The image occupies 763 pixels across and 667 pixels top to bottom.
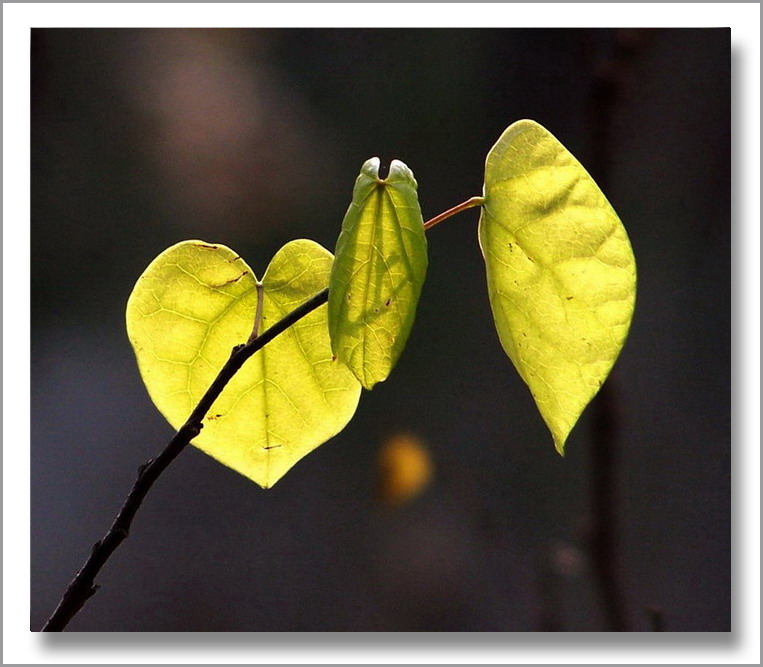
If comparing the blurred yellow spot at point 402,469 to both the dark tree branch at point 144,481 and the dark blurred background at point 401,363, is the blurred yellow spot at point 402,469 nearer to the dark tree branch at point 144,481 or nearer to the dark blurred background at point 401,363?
the dark blurred background at point 401,363

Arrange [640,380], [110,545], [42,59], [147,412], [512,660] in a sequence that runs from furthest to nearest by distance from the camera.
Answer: [640,380]
[147,412]
[42,59]
[512,660]
[110,545]

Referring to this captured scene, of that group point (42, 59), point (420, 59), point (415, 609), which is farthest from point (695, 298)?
point (42, 59)

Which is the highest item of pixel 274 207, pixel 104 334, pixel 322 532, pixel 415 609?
pixel 274 207

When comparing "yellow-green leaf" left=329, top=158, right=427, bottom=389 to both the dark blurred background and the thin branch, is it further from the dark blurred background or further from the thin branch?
the dark blurred background

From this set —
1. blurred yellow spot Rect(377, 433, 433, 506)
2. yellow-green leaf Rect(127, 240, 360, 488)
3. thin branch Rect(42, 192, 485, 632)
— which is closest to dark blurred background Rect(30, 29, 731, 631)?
blurred yellow spot Rect(377, 433, 433, 506)

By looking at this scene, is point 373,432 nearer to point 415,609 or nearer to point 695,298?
point 415,609

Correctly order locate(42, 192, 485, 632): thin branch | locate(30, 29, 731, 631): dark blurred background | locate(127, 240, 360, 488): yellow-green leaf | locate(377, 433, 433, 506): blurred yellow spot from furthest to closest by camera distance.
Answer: locate(377, 433, 433, 506): blurred yellow spot
locate(30, 29, 731, 631): dark blurred background
locate(127, 240, 360, 488): yellow-green leaf
locate(42, 192, 485, 632): thin branch

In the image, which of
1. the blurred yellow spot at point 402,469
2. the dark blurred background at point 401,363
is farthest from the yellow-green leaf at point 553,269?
the blurred yellow spot at point 402,469
